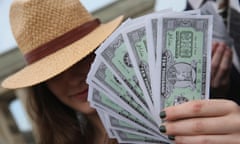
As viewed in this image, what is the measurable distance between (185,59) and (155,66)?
6 centimetres

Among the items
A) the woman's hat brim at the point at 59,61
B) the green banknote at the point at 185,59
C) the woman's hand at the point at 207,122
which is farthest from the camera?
the woman's hat brim at the point at 59,61

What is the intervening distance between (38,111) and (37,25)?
29cm

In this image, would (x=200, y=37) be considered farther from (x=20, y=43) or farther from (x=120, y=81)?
(x=20, y=43)

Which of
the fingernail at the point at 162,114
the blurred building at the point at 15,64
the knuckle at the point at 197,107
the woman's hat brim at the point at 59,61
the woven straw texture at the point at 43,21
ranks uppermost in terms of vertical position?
the woven straw texture at the point at 43,21

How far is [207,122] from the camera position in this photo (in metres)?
0.87

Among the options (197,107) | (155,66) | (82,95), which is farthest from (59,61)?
(197,107)

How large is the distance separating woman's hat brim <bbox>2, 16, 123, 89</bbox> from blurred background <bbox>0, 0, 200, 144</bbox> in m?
1.18

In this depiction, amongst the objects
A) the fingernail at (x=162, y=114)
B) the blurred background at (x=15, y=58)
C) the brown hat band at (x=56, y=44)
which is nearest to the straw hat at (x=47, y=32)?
the brown hat band at (x=56, y=44)

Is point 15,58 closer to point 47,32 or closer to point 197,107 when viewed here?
point 47,32

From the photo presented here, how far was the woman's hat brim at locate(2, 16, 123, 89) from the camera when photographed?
130 centimetres

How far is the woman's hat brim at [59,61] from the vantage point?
1.30m

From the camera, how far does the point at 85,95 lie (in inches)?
52.1

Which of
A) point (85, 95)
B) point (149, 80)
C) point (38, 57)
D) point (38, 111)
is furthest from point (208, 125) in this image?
point (38, 111)

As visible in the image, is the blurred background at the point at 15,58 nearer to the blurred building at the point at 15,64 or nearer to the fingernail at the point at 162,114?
the blurred building at the point at 15,64
